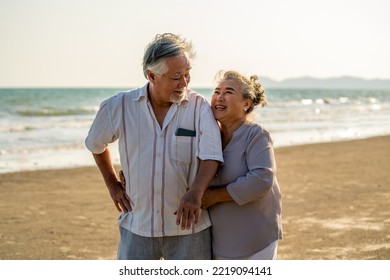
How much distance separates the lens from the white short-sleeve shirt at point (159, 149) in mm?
3018

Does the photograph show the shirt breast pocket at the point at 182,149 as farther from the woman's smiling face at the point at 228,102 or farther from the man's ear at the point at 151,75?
the man's ear at the point at 151,75

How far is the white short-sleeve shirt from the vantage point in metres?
3.02

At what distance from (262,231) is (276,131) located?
14.9 metres

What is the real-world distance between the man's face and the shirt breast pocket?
191 mm

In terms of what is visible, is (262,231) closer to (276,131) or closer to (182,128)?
(182,128)

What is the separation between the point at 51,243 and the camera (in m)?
6.32

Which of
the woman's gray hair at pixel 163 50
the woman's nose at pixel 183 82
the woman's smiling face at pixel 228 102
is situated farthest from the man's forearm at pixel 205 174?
the woman's gray hair at pixel 163 50

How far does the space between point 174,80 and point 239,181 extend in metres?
0.58

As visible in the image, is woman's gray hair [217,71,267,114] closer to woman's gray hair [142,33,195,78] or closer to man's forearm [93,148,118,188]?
woman's gray hair [142,33,195,78]

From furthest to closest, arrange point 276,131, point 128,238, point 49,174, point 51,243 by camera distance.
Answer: point 276,131 → point 49,174 → point 51,243 → point 128,238

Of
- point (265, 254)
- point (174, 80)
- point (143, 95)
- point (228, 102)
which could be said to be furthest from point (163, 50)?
point (265, 254)
